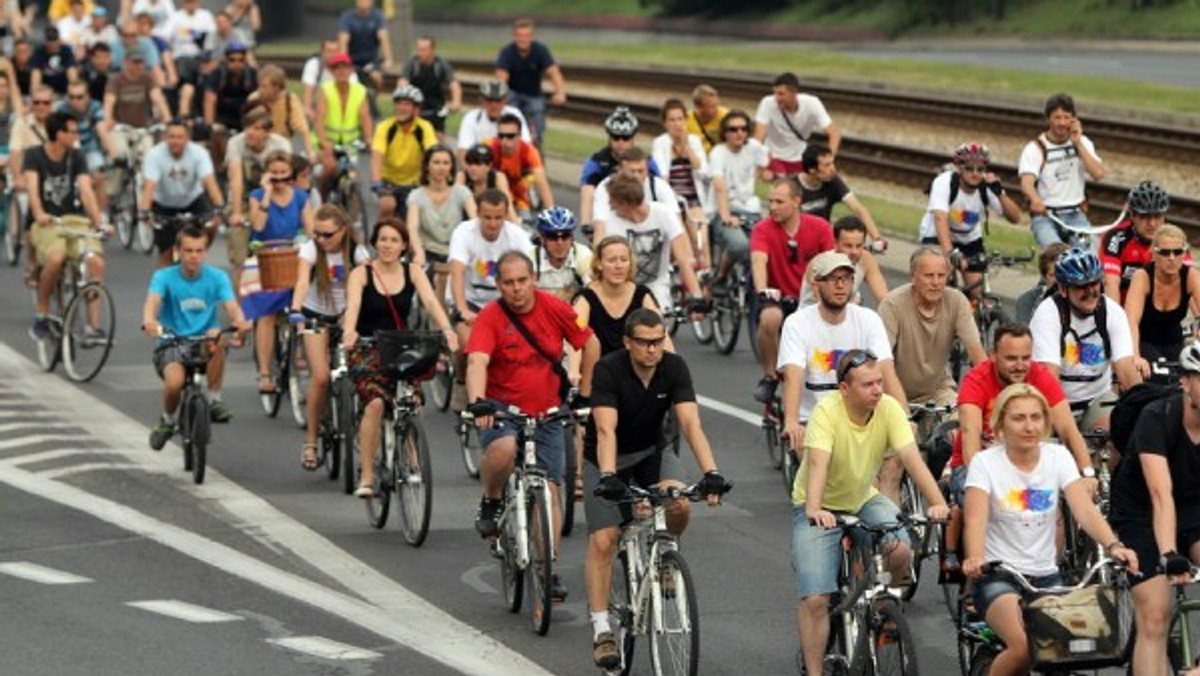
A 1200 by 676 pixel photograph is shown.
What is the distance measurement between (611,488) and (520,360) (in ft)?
7.64

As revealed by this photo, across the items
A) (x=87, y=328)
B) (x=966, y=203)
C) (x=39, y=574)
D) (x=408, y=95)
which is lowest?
(x=39, y=574)

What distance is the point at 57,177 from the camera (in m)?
25.4

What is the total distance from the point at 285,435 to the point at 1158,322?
280 inches

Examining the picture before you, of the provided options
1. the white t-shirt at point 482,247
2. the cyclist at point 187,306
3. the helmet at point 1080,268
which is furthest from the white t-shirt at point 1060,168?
the helmet at point 1080,268

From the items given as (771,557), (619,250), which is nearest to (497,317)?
(619,250)

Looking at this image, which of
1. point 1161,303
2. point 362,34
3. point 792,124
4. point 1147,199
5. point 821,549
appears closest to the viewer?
point 821,549

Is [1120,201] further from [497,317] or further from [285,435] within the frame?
[497,317]

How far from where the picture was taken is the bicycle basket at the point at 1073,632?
11.7m

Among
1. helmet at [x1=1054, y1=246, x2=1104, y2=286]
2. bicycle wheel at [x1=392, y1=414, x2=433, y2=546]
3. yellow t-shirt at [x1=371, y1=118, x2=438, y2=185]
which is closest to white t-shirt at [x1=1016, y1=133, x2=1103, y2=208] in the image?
yellow t-shirt at [x1=371, y1=118, x2=438, y2=185]

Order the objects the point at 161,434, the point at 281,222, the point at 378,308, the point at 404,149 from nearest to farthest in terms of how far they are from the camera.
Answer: the point at 378,308 → the point at 161,434 → the point at 281,222 → the point at 404,149

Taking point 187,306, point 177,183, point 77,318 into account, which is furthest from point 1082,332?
point 177,183

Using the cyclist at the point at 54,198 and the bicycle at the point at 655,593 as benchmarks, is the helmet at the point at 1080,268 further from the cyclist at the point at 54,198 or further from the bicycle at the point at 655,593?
the cyclist at the point at 54,198

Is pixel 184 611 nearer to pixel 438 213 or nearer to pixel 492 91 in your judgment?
pixel 438 213

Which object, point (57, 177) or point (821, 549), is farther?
point (57, 177)
